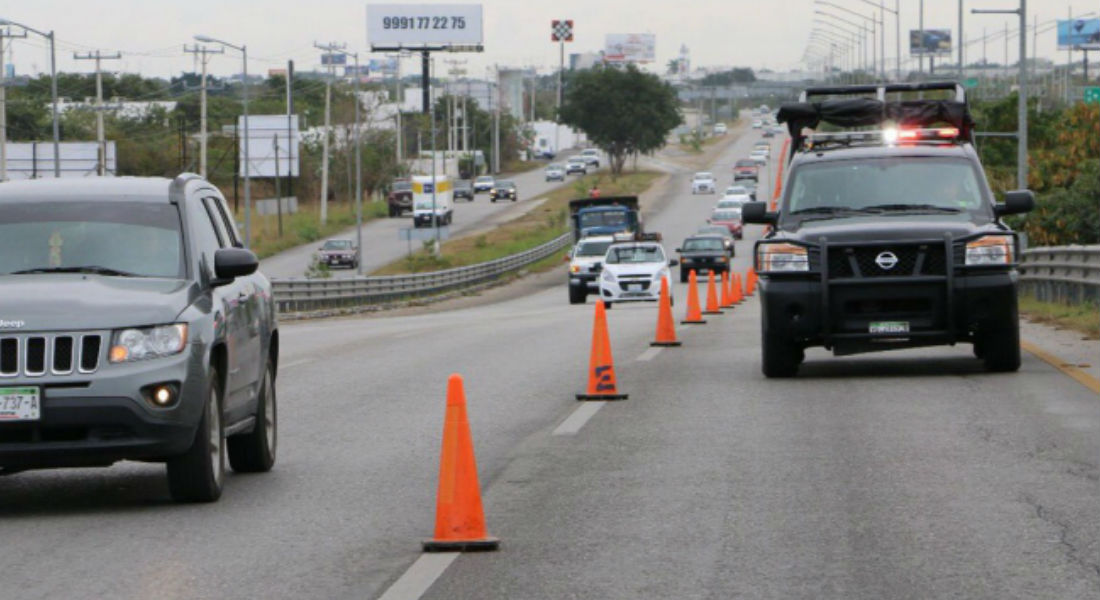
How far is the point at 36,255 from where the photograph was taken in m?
10.5

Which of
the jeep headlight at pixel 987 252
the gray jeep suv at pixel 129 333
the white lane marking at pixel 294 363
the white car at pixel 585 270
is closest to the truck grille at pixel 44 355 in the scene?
the gray jeep suv at pixel 129 333

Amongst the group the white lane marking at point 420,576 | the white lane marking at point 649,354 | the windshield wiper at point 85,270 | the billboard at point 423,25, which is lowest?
the white lane marking at point 649,354

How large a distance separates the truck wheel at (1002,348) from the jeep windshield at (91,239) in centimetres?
854

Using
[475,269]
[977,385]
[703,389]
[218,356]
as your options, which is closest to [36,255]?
[218,356]

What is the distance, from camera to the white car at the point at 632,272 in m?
44.9

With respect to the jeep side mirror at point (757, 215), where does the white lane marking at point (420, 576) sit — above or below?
below

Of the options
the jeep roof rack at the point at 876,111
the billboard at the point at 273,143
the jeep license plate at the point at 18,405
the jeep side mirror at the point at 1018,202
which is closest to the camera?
the jeep license plate at the point at 18,405

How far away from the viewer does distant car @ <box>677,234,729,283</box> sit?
2446 inches

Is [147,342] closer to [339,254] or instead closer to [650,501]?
[650,501]

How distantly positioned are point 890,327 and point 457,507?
29.0 ft

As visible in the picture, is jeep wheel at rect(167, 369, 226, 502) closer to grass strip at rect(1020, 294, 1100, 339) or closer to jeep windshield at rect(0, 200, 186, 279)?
jeep windshield at rect(0, 200, 186, 279)

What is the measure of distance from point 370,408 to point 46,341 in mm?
6602

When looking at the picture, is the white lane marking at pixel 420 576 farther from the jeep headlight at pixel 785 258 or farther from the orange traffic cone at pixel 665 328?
the orange traffic cone at pixel 665 328

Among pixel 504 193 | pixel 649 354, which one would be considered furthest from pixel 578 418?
pixel 504 193
